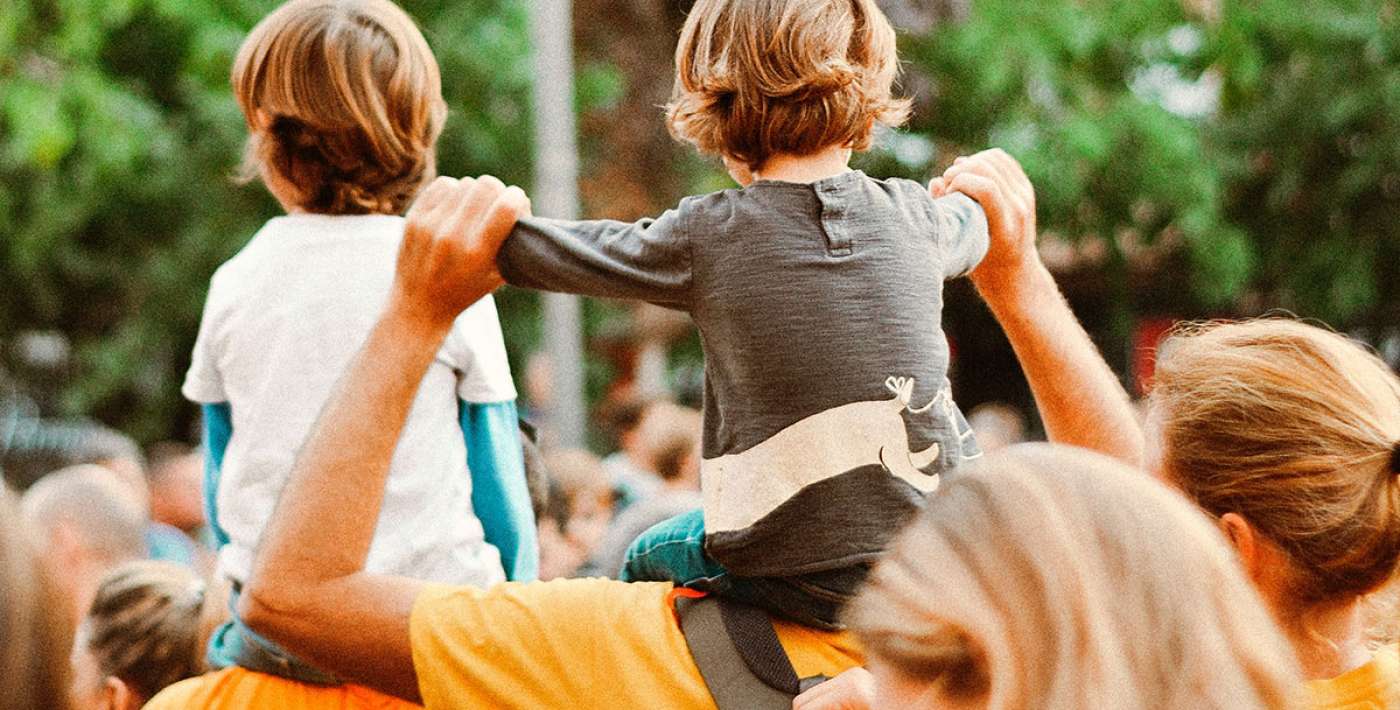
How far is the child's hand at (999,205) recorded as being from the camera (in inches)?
79.2

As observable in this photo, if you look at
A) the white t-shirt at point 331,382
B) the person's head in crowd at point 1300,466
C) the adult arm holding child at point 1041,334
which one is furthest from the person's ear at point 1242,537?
the white t-shirt at point 331,382

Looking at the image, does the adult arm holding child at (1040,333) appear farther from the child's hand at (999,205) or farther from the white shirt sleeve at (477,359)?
the white shirt sleeve at (477,359)

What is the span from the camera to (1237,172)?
477 inches

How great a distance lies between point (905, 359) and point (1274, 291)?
12127 millimetres

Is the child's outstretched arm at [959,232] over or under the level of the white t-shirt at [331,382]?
over

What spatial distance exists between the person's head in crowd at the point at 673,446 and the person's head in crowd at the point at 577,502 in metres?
0.32

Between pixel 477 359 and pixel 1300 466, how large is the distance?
45.3 inches

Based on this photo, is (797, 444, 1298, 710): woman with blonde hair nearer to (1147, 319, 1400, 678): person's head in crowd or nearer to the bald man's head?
(1147, 319, 1400, 678): person's head in crowd

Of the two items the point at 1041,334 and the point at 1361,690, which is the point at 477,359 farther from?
the point at 1361,690

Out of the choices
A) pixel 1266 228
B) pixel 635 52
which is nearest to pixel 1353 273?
pixel 1266 228

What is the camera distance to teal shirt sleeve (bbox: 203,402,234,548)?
99.7 inches

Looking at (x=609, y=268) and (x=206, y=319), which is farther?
(x=206, y=319)

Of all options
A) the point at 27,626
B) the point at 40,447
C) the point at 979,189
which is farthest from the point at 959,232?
the point at 40,447

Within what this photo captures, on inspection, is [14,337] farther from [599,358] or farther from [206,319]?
[206,319]
